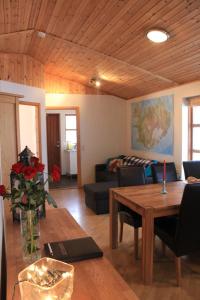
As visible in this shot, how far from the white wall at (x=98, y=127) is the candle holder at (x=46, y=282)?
226 inches

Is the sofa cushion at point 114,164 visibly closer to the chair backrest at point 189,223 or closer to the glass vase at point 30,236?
the chair backrest at point 189,223

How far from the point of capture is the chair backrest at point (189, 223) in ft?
7.88

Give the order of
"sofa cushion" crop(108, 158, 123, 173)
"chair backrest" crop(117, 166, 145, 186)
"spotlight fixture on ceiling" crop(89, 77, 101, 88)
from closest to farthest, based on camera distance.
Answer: "chair backrest" crop(117, 166, 145, 186), "spotlight fixture on ceiling" crop(89, 77, 101, 88), "sofa cushion" crop(108, 158, 123, 173)

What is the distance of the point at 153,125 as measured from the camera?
5953 millimetres

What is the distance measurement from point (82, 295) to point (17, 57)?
15.7 feet

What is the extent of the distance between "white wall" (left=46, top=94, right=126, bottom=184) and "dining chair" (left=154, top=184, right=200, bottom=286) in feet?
14.7

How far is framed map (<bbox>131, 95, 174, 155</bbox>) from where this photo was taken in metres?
5.39

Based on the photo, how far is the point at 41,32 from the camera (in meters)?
4.08

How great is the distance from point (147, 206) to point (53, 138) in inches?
241

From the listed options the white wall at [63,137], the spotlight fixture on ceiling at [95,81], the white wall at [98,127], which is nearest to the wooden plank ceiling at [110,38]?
the spotlight fixture on ceiling at [95,81]

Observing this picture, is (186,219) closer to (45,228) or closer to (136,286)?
(136,286)

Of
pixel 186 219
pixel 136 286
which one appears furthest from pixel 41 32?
pixel 136 286

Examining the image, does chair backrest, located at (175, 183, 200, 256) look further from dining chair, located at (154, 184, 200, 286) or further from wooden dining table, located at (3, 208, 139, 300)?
wooden dining table, located at (3, 208, 139, 300)

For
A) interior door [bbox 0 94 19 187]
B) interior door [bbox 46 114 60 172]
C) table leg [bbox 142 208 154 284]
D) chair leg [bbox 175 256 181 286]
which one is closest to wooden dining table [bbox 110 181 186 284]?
table leg [bbox 142 208 154 284]
